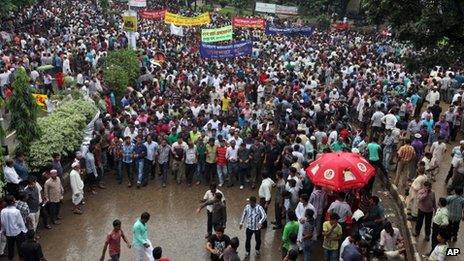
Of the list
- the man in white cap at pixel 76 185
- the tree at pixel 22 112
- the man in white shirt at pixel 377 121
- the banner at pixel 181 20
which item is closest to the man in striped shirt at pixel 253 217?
the man in white cap at pixel 76 185

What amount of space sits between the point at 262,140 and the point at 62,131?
15.9 ft

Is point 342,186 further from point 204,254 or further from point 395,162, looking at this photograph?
point 395,162

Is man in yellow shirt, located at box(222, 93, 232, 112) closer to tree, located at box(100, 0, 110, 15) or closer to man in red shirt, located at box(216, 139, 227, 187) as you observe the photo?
man in red shirt, located at box(216, 139, 227, 187)

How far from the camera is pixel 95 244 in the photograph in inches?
431

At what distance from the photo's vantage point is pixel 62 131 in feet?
42.2

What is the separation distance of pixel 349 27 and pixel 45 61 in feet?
80.2

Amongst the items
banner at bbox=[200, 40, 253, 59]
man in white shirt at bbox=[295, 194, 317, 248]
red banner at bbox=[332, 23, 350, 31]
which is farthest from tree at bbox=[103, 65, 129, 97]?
red banner at bbox=[332, 23, 350, 31]

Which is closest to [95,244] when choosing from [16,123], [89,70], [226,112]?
[16,123]

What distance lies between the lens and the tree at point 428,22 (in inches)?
393

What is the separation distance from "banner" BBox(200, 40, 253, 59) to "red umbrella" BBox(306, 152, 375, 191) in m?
11.1

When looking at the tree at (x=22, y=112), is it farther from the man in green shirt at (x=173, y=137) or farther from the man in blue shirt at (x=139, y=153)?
the man in green shirt at (x=173, y=137)

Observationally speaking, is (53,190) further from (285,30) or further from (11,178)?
(285,30)

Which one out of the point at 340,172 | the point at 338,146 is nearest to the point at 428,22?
the point at 340,172

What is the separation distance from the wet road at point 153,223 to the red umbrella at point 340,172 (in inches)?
67.4
